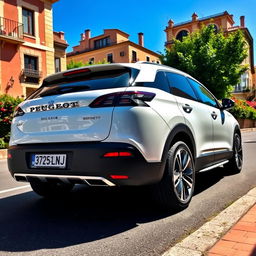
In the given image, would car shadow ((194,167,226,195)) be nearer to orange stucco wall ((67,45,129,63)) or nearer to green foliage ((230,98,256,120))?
green foliage ((230,98,256,120))

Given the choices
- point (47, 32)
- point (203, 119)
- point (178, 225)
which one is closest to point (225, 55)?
point (47, 32)

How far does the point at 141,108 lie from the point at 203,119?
1.51 meters

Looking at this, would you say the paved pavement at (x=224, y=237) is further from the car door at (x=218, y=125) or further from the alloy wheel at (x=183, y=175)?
the car door at (x=218, y=125)

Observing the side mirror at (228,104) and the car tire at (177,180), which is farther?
the side mirror at (228,104)

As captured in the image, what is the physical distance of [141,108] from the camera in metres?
3.08

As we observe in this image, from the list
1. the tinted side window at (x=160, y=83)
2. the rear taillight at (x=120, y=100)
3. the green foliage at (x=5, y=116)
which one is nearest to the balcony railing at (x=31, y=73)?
the green foliage at (x=5, y=116)

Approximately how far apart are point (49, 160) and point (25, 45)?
2090 cm

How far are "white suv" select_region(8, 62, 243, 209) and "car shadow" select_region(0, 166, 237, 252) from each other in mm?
413

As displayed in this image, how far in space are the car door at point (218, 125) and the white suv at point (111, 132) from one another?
740mm

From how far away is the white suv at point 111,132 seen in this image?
299 cm

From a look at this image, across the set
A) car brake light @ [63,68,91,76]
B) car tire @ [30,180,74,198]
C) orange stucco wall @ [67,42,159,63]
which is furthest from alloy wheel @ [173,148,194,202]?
orange stucco wall @ [67,42,159,63]

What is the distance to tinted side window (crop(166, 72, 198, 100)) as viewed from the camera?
389cm

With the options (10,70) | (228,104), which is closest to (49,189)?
(228,104)

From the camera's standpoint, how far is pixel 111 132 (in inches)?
118
